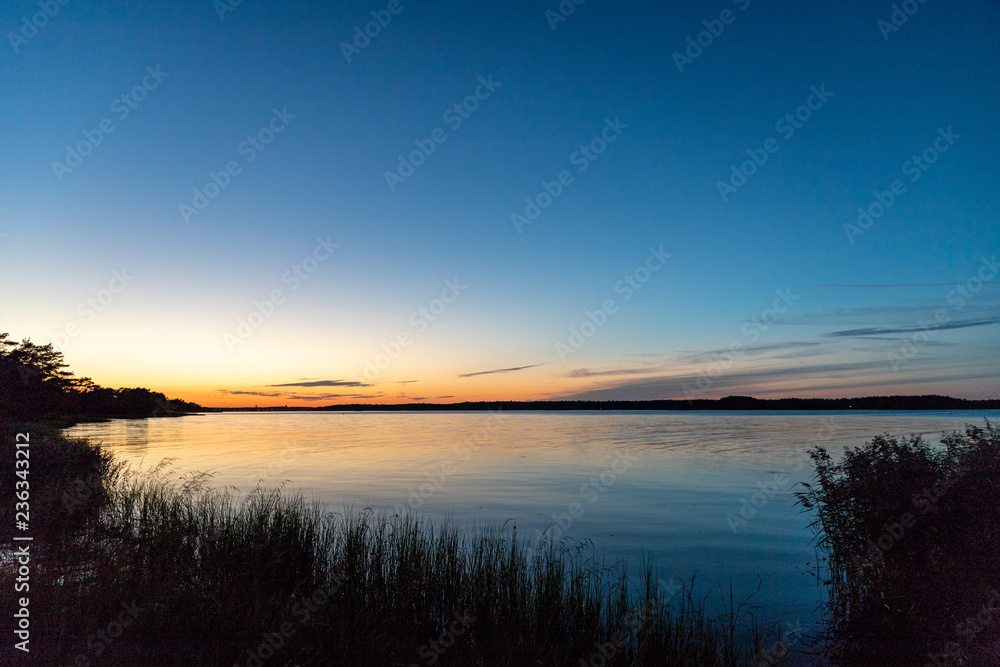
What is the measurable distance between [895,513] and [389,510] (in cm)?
1440

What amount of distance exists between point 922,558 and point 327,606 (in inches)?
372

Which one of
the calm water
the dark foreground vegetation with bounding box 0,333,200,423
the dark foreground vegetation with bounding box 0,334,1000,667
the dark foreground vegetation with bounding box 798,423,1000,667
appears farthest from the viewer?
the dark foreground vegetation with bounding box 0,333,200,423

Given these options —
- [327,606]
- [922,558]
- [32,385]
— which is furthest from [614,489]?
[32,385]

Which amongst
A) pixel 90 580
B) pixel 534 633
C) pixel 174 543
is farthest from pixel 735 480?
pixel 90 580

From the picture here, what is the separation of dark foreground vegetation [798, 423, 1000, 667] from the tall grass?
5.44 ft

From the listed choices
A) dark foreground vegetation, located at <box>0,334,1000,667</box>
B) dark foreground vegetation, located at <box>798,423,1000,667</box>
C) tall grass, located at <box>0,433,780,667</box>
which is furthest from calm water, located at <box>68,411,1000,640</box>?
tall grass, located at <box>0,433,780,667</box>

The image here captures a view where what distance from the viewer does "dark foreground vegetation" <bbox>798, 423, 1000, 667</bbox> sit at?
8164 millimetres

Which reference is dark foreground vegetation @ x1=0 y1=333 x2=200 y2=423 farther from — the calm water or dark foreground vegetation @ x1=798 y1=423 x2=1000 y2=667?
dark foreground vegetation @ x1=798 y1=423 x2=1000 y2=667

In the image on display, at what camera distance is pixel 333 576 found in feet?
33.3

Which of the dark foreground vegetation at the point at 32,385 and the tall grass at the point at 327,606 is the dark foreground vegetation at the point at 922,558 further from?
the dark foreground vegetation at the point at 32,385

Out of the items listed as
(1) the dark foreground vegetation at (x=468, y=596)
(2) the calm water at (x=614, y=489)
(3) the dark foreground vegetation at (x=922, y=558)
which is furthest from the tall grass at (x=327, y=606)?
(2) the calm water at (x=614, y=489)

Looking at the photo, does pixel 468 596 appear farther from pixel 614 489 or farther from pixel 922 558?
pixel 614 489

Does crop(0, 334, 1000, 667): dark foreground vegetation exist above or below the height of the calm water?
above

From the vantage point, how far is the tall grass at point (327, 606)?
288 inches
